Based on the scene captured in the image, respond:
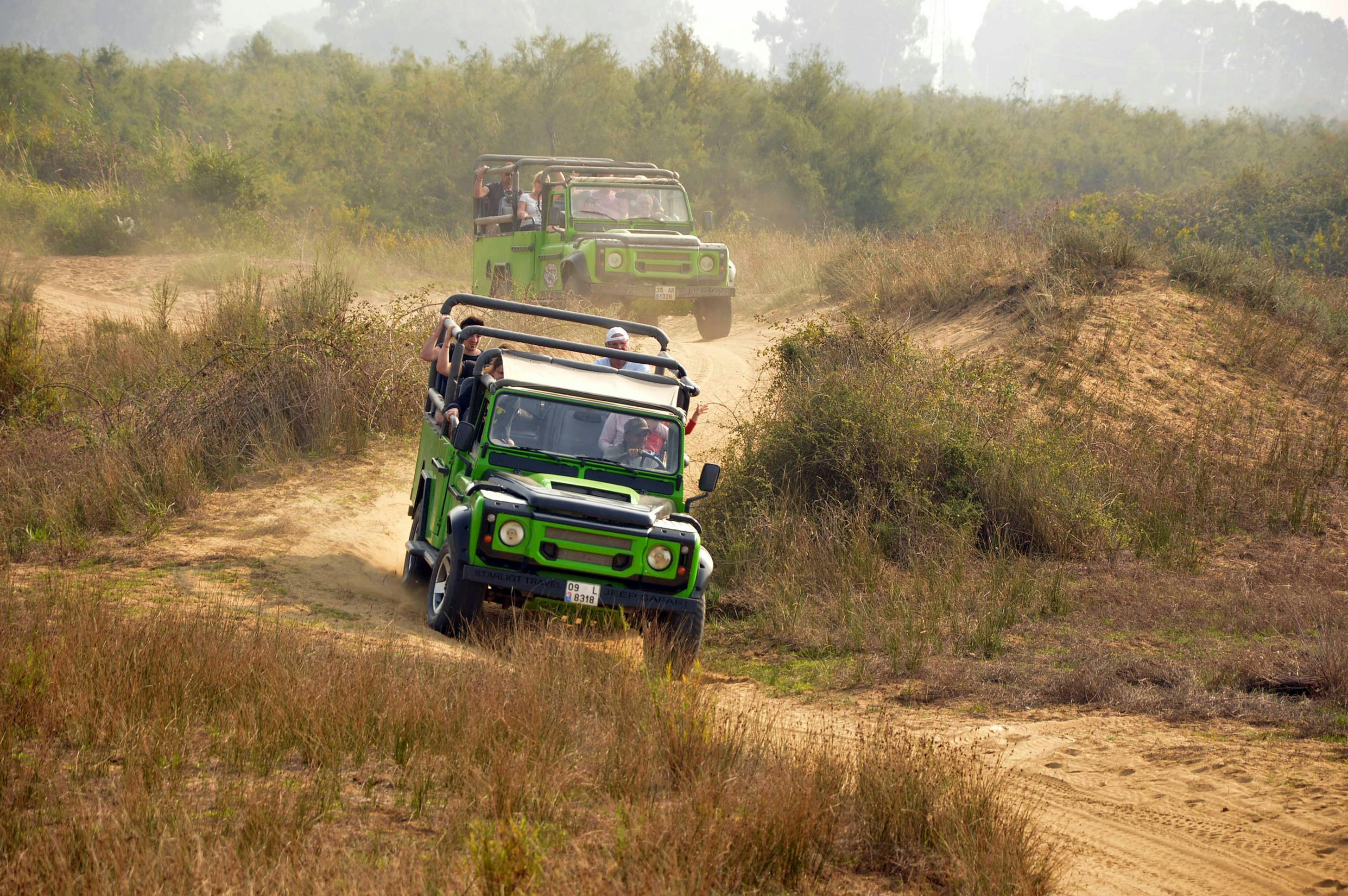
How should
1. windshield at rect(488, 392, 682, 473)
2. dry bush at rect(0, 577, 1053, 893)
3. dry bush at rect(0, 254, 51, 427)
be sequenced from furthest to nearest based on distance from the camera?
1. dry bush at rect(0, 254, 51, 427)
2. windshield at rect(488, 392, 682, 473)
3. dry bush at rect(0, 577, 1053, 893)

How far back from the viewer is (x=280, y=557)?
786 centimetres

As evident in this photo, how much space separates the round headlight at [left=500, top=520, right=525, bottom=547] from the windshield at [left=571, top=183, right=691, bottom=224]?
32.2ft

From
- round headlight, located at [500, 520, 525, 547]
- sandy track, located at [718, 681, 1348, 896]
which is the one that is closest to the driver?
round headlight, located at [500, 520, 525, 547]

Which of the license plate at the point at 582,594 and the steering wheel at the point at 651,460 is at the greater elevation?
the steering wheel at the point at 651,460

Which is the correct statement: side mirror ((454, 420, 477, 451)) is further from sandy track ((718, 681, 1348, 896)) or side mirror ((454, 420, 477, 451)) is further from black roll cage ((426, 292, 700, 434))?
sandy track ((718, 681, 1348, 896))

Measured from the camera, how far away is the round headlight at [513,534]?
5938mm

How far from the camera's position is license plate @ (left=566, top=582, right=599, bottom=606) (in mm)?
5988

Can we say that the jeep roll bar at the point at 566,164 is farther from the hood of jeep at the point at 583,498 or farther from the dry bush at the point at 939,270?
the hood of jeep at the point at 583,498

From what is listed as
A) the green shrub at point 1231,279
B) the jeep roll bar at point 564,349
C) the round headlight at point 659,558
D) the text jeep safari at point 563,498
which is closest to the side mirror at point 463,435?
the text jeep safari at point 563,498

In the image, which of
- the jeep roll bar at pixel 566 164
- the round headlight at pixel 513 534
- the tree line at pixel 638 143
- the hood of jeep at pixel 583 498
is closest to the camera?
the round headlight at pixel 513 534

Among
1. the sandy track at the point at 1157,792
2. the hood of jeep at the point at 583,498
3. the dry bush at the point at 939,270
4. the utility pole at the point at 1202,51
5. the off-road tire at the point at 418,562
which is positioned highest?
the utility pole at the point at 1202,51

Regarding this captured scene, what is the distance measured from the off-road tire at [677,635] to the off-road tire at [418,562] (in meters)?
1.93

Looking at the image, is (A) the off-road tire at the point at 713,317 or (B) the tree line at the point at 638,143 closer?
(A) the off-road tire at the point at 713,317

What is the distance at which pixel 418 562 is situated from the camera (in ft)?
24.7
